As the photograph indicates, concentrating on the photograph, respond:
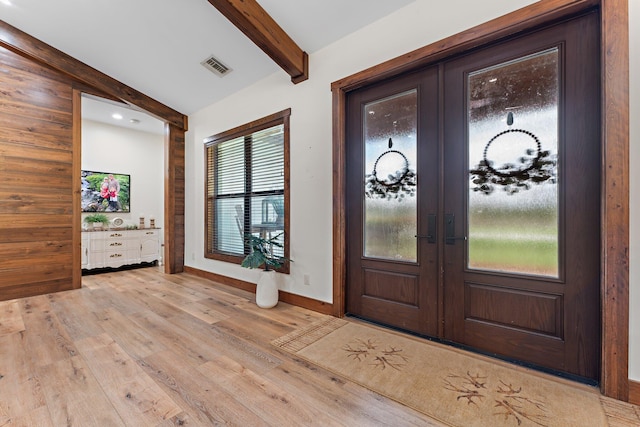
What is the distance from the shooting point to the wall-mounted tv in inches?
216

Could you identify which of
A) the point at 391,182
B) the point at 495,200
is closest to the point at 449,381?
the point at 495,200

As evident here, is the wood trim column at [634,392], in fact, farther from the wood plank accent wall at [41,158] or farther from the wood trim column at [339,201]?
the wood plank accent wall at [41,158]

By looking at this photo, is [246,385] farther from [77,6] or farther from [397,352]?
[77,6]

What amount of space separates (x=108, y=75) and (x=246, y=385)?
4535 mm

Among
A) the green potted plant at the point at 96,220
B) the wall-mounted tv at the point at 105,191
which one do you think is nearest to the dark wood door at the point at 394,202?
the green potted plant at the point at 96,220

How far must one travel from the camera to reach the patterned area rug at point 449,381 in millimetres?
1475

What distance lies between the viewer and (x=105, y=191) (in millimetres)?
5707

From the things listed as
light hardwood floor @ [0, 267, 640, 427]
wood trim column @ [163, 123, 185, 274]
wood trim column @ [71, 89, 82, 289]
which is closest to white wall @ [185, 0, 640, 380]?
light hardwood floor @ [0, 267, 640, 427]

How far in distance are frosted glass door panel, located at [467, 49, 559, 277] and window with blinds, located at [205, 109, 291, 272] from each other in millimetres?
1995

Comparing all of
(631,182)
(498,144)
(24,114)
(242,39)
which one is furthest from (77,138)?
(631,182)

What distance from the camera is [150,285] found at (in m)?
4.21

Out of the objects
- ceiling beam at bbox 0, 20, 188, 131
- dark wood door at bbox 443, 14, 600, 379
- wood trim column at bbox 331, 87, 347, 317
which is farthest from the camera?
ceiling beam at bbox 0, 20, 188, 131

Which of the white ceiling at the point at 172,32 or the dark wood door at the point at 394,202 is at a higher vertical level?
the white ceiling at the point at 172,32

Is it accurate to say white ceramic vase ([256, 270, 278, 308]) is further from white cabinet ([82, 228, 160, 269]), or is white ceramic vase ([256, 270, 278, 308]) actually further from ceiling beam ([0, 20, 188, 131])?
white cabinet ([82, 228, 160, 269])
